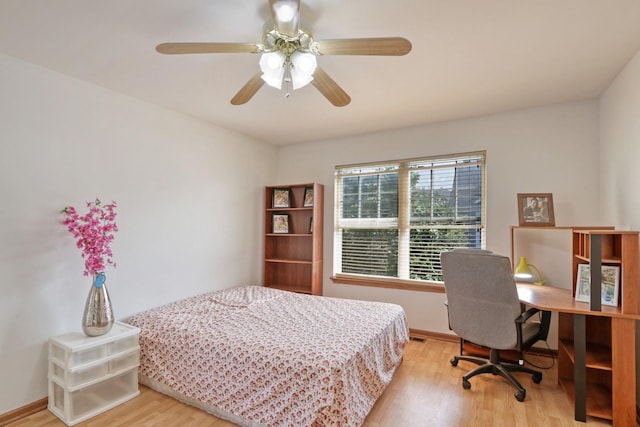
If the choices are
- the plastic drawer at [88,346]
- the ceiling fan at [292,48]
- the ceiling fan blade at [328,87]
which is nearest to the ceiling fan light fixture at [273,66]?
the ceiling fan at [292,48]

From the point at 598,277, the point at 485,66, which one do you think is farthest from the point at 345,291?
the point at 485,66

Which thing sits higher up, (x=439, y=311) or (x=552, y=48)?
(x=552, y=48)

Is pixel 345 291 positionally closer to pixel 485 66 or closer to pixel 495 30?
pixel 485 66

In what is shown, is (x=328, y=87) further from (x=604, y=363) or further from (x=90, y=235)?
(x=604, y=363)

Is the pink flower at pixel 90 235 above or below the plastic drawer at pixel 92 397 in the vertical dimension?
above

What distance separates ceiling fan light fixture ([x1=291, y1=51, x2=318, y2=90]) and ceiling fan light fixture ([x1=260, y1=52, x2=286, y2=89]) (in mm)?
68

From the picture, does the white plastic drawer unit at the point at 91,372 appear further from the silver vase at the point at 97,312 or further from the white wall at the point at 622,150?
the white wall at the point at 622,150

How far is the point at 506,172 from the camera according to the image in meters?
3.23

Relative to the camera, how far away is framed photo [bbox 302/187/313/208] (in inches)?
163

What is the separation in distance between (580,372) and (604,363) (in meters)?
0.18

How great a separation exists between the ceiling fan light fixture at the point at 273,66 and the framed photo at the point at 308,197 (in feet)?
7.82

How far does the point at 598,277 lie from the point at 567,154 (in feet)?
4.67

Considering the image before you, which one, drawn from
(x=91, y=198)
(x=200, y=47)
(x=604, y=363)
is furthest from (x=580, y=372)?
(x=91, y=198)

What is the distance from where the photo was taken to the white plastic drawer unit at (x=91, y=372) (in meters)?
2.08
